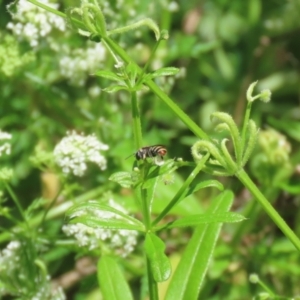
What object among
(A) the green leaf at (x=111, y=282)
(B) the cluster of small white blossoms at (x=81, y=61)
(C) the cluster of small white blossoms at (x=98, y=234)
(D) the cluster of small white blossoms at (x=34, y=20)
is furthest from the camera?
(B) the cluster of small white blossoms at (x=81, y=61)

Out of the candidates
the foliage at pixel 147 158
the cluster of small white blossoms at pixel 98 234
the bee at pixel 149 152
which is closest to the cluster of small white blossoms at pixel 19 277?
the foliage at pixel 147 158

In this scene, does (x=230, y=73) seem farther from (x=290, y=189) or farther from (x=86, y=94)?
(x=290, y=189)

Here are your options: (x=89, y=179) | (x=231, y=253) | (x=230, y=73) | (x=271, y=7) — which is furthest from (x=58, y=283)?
(x=271, y=7)

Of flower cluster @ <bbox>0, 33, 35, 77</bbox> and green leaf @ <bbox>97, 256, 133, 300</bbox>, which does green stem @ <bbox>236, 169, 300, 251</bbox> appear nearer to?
green leaf @ <bbox>97, 256, 133, 300</bbox>

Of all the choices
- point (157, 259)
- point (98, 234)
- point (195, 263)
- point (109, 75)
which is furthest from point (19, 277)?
point (109, 75)

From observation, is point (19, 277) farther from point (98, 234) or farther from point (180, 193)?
point (180, 193)

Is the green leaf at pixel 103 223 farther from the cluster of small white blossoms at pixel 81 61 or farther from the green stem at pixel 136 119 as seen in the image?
the cluster of small white blossoms at pixel 81 61
